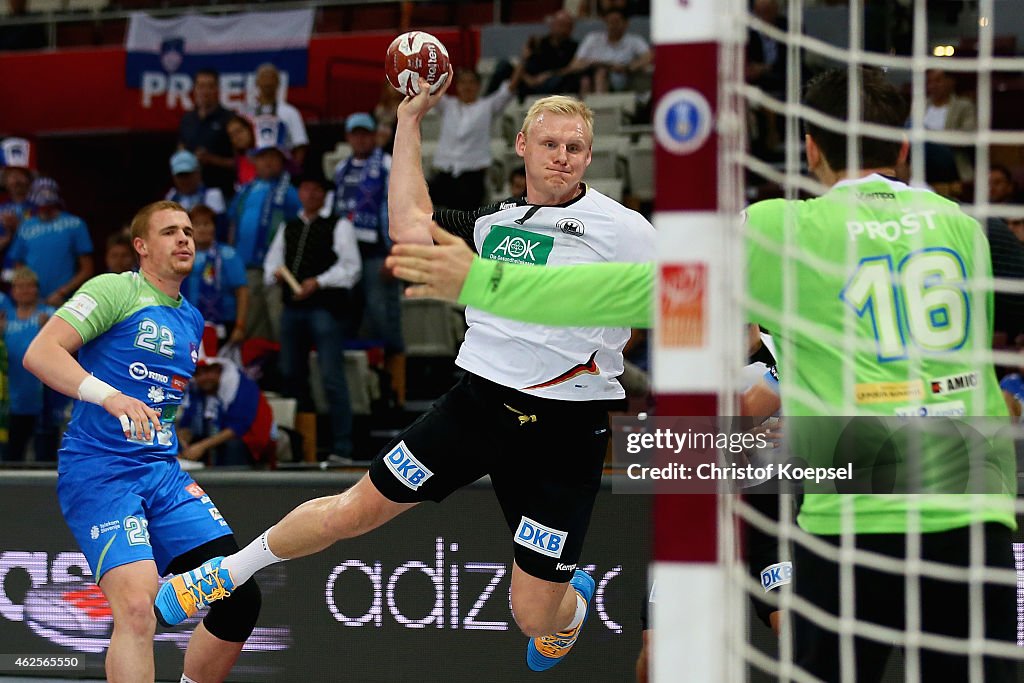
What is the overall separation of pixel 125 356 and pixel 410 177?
4.86ft

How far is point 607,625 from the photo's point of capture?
6.37 m

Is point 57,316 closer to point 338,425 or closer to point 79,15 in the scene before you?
point 338,425

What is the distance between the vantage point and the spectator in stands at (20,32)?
16625 millimetres

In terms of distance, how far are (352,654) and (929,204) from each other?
430 cm

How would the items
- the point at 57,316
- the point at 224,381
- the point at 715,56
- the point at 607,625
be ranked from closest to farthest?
the point at 715,56
the point at 57,316
the point at 607,625
the point at 224,381

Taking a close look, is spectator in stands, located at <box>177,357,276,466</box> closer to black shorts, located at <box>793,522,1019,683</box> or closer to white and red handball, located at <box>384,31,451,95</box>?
white and red handball, located at <box>384,31,451,95</box>

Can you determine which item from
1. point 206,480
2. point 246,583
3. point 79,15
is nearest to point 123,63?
point 79,15

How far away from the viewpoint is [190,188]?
39.7 ft

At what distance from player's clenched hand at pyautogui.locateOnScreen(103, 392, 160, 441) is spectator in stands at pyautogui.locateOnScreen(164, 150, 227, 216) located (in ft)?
23.2

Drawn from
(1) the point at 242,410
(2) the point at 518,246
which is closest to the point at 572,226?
(2) the point at 518,246

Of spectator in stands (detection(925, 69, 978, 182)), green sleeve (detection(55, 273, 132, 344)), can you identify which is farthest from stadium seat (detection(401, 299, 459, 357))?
green sleeve (detection(55, 273, 132, 344))

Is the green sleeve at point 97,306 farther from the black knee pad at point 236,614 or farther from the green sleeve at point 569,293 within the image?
the green sleeve at point 569,293

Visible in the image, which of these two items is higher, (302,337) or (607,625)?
(302,337)

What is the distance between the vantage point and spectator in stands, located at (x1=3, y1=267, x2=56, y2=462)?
35.8ft
